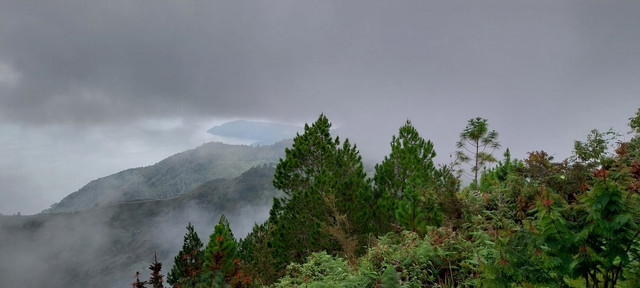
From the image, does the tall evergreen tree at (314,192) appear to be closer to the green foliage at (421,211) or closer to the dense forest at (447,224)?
the dense forest at (447,224)

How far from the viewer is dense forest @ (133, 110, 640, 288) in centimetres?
323

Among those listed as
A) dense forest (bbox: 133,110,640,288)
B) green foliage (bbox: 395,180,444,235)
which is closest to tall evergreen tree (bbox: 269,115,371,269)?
dense forest (bbox: 133,110,640,288)

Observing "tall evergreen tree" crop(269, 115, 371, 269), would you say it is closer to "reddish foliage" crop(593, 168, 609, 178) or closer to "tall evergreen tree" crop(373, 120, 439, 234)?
"tall evergreen tree" crop(373, 120, 439, 234)

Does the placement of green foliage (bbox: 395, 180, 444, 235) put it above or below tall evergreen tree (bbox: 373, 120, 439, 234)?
below

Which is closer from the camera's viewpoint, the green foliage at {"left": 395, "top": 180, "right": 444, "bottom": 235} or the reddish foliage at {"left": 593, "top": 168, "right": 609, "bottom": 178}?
the reddish foliage at {"left": 593, "top": 168, "right": 609, "bottom": 178}

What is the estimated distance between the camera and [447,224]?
8.80 metres

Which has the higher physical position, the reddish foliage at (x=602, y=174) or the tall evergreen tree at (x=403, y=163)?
the tall evergreen tree at (x=403, y=163)

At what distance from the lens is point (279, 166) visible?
743 inches

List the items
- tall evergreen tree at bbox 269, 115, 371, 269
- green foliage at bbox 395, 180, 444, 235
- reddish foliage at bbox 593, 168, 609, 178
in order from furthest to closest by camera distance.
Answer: tall evergreen tree at bbox 269, 115, 371, 269, green foliage at bbox 395, 180, 444, 235, reddish foliage at bbox 593, 168, 609, 178

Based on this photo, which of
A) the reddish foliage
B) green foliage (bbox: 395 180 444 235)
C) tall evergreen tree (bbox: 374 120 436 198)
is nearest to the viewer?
the reddish foliage

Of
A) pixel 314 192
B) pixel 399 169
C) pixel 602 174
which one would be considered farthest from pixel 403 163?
pixel 602 174

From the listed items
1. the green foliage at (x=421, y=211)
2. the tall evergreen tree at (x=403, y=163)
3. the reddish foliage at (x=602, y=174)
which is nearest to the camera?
the reddish foliage at (x=602, y=174)

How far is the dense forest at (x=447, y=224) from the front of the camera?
323 cm

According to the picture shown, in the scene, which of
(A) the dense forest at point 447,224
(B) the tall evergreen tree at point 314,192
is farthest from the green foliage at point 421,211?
(B) the tall evergreen tree at point 314,192
